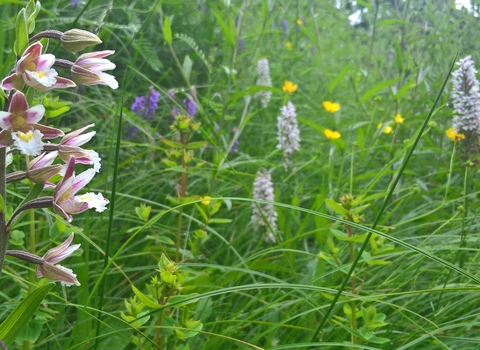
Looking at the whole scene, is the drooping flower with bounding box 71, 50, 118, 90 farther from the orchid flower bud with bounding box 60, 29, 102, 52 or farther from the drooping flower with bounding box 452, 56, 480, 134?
the drooping flower with bounding box 452, 56, 480, 134

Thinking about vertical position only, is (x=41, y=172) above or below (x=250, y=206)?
above

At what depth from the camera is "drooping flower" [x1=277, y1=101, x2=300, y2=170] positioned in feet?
7.71

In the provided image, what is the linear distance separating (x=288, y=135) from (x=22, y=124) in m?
1.66

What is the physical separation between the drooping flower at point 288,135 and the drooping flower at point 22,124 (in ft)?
5.30

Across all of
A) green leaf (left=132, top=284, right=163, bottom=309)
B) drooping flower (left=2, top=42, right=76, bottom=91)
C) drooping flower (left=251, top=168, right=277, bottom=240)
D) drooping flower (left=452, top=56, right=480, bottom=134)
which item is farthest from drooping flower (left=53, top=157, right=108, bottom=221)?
drooping flower (left=452, top=56, right=480, bottom=134)

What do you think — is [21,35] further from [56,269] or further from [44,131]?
[56,269]

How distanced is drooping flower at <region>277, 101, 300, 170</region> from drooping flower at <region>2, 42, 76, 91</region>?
1610 millimetres

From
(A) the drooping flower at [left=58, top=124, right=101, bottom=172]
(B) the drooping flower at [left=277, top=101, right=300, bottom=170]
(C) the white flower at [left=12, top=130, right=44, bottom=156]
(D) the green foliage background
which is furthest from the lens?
(B) the drooping flower at [left=277, top=101, right=300, bottom=170]

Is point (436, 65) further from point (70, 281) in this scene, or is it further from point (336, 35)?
point (70, 281)

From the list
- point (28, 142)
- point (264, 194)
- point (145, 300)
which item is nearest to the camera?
point (28, 142)

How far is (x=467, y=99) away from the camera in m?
2.00

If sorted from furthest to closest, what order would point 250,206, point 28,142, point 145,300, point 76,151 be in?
point 250,206 → point 145,300 → point 76,151 → point 28,142

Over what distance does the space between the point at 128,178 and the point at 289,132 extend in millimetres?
667

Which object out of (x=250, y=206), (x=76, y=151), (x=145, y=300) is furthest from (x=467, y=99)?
(x=76, y=151)
